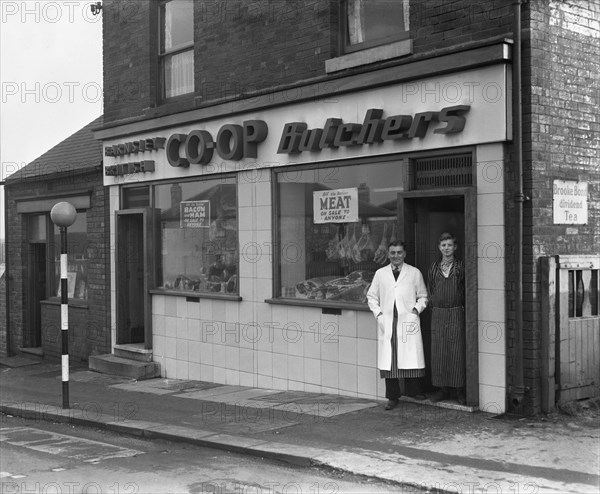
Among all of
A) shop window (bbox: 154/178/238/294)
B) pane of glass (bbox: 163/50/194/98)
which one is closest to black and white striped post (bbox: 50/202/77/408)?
shop window (bbox: 154/178/238/294)

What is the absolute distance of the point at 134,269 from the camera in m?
14.7

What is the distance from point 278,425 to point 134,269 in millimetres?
6294

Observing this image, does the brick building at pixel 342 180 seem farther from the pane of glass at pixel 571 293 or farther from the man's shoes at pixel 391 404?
the man's shoes at pixel 391 404

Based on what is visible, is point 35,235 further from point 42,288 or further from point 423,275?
point 423,275

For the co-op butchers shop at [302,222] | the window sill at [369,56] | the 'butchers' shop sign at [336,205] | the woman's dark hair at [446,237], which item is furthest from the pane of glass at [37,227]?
the woman's dark hair at [446,237]

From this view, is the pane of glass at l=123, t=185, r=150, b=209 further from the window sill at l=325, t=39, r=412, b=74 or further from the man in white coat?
the man in white coat

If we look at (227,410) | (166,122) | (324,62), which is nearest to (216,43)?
(166,122)

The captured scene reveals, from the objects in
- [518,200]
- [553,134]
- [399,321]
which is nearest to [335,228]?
[399,321]

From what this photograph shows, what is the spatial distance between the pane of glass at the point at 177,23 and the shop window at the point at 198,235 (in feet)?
7.61

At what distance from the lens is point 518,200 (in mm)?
8703

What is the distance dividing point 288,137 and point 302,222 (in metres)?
1.15

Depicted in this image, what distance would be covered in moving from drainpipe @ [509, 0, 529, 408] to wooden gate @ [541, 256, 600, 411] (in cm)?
24

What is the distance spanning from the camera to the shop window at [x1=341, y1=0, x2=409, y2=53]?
10172 millimetres

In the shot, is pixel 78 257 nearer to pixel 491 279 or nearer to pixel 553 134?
pixel 491 279
